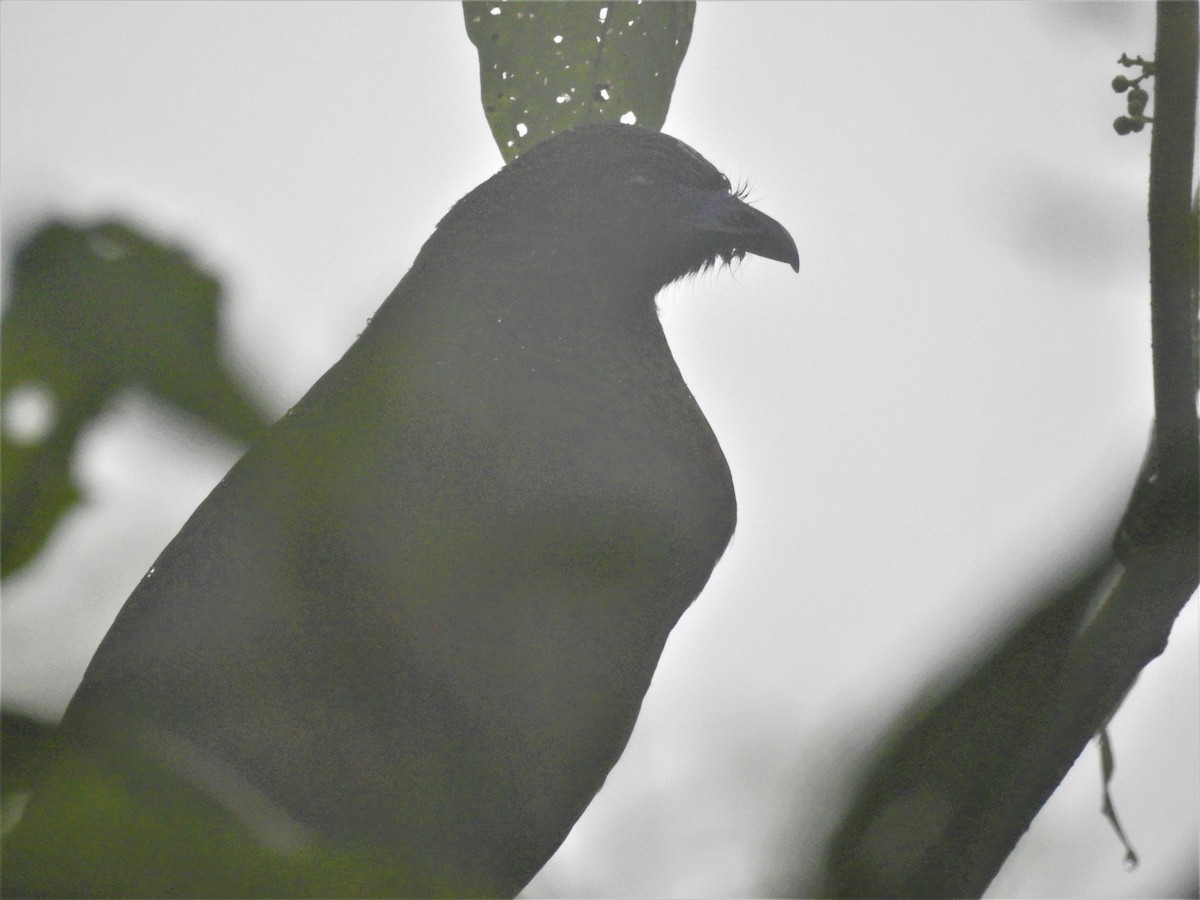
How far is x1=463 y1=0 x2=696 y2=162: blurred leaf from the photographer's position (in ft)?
9.46

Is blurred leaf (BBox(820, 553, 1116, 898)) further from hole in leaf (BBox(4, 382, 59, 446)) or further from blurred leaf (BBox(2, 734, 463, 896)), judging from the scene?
hole in leaf (BBox(4, 382, 59, 446))

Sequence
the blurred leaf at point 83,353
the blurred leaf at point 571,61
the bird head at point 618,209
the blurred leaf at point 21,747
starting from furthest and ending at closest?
the bird head at point 618,209, the blurred leaf at point 571,61, the blurred leaf at point 83,353, the blurred leaf at point 21,747

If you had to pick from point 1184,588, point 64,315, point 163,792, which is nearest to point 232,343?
point 64,315

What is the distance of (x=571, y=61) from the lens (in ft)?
9.79

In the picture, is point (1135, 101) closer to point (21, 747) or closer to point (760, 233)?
point (760, 233)

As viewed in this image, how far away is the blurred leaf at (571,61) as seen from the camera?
2.88m

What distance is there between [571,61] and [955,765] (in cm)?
199

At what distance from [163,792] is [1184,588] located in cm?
148

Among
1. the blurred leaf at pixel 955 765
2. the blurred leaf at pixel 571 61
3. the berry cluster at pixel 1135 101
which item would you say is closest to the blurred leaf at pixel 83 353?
the blurred leaf at pixel 955 765

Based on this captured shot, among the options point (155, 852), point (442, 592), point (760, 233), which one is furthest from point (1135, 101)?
point (155, 852)

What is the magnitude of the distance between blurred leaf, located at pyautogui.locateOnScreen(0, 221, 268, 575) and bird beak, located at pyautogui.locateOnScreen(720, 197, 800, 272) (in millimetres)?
1808

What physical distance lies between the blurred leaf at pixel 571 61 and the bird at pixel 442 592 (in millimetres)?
530

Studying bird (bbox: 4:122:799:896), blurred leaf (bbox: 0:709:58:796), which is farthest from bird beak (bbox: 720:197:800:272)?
blurred leaf (bbox: 0:709:58:796)

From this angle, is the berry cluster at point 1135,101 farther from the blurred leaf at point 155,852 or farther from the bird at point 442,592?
the blurred leaf at point 155,852
